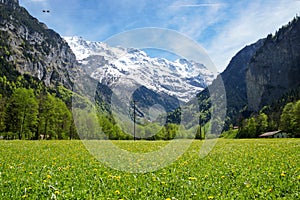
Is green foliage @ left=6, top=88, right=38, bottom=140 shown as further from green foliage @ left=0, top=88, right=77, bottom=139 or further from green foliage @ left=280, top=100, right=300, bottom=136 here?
green foliage @ left=280, top=100, right=300, bottom=136

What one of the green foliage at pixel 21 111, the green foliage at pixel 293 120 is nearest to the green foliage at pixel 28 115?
the green foliage at pixel 21 111

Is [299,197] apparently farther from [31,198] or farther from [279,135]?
[279,135]

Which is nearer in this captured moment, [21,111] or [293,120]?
[21,111]

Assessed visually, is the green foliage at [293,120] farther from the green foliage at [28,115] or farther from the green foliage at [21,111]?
the green foliage at [21,111]

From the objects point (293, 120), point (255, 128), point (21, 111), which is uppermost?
point (255, 128)

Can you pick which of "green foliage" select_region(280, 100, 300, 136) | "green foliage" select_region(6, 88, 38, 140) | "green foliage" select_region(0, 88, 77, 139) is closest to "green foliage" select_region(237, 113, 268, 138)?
"green foliage" select_region(280, 100, 300, 136)

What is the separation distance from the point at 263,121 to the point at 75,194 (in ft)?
455

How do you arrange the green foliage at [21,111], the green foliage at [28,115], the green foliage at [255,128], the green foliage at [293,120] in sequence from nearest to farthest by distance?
the green foliage at [21,111] < the green foliage at [28,115] < the green foliage at [293,120] < the green foliage at [255,128]

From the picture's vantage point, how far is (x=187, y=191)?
24.2ft

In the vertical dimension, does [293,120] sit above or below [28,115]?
above

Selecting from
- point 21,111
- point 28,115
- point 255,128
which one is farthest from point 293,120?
point 21,111

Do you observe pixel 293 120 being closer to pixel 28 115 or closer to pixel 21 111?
pixel 28 115

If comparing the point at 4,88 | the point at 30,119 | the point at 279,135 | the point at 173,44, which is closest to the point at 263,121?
the point at 279,135

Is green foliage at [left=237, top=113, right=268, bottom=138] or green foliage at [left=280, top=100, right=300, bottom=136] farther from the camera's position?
green foliage at [left=237, top=113, right=268, bottom=138]
